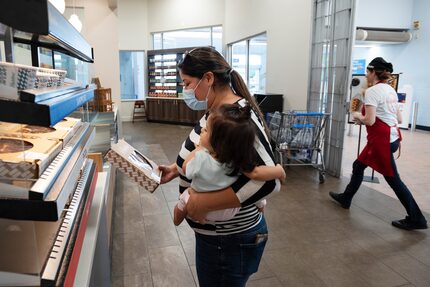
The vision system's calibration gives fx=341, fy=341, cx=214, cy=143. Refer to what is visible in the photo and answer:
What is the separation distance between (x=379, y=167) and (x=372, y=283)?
53.7 inches

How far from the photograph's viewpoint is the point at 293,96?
20.2 ft

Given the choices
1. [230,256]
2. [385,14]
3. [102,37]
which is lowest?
[230,256]

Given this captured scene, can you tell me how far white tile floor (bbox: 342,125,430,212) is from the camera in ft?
15.0

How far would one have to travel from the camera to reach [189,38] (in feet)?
36.4

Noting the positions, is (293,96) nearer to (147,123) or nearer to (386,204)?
(386,204)

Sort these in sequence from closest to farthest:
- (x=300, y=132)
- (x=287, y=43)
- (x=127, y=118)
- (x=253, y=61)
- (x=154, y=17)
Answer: (x=300, y=132) < (x=287, y=43) < (x=253, y=61) < (x=154, y=17) < (x=127, y=118)

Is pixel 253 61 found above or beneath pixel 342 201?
above

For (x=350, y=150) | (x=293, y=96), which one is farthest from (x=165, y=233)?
(x=350, y=150)

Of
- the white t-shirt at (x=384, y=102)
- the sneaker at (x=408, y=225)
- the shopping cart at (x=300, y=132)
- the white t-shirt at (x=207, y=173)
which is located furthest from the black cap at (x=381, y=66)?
the white t-shirt at (x=207, y=173)

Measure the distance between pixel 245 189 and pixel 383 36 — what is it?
10.0 metres

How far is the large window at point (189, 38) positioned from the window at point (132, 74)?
777 mm

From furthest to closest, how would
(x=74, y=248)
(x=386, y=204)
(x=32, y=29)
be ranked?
(x=386, y=204) < (x=74, y=248) < (x=32, y=29)

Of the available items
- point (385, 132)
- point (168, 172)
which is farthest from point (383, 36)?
point (168, 172)

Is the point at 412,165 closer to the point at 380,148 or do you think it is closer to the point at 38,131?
the point at 380,148
